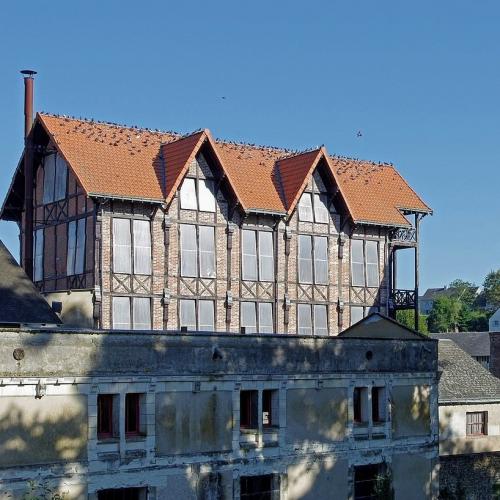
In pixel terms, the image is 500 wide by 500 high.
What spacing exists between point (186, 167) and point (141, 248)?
3356 millimetres

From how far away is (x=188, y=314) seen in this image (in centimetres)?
3694

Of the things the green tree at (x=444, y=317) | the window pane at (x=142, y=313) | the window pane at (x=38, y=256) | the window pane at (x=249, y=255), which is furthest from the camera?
the green tree at (x=444, y=317)

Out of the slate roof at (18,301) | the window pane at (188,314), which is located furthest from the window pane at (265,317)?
the slate roof at (18,301)

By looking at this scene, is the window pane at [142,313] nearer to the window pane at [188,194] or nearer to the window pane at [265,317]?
the window pane at [188,194]

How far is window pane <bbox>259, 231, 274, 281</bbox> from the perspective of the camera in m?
38.9

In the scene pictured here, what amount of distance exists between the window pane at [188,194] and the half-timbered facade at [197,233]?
58 mm

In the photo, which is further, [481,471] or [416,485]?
[481,471]

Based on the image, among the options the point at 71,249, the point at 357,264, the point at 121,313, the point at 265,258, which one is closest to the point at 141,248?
the point at 121,313

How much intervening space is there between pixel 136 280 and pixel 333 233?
29.6 ft

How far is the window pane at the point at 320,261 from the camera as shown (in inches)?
1585

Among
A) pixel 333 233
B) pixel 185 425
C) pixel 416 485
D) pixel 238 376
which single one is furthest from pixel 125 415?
pixel 333 233

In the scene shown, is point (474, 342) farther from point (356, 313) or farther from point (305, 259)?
point (305, 259)

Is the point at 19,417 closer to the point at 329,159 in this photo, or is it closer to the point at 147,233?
the point at 147,233

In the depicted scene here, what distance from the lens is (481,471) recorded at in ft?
126
